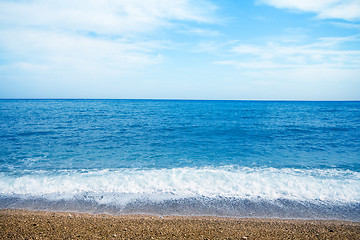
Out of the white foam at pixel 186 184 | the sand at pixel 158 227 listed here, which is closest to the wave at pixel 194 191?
the white foam at pixel 186 184

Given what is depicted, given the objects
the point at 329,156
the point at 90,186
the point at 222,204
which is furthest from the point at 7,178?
the point at 329,156

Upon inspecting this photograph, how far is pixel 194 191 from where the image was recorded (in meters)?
8.80

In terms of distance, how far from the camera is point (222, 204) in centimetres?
775

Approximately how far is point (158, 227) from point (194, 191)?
128 inches

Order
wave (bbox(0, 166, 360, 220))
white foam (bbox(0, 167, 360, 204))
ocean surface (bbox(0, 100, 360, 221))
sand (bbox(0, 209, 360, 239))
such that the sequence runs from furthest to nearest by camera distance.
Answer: white foam (bbox(0, 167, 360, 204)) → ocean surface (bbox(0, 100, 360, 221)) → wave (bbox(0, 166, 360, 220)) → sand (bbox(0, 209, 360, 239))

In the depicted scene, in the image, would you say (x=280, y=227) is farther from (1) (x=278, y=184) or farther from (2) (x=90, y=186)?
(2) (x=90, y=186)

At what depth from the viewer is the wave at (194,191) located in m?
7.51

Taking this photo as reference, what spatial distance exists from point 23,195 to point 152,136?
13.2m

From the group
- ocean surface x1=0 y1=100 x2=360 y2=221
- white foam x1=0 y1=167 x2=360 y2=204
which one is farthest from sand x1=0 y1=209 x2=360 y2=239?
white foam x1=0 y1=167 x2=360 y2=204

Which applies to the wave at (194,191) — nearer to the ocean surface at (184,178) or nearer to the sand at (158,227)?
the ocean surface at (184,178)

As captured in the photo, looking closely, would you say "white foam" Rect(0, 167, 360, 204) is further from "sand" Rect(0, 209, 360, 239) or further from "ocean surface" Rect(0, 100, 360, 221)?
"sand" Rect(0, 209, 360, 239)

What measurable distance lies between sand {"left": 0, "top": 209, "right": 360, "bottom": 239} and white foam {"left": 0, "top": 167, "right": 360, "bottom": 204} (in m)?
1.62

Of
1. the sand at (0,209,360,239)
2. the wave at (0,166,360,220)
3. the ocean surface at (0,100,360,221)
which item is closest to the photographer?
the sand at (0,209,360,239)

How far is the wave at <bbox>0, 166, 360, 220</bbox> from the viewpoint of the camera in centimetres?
751
